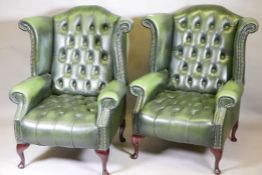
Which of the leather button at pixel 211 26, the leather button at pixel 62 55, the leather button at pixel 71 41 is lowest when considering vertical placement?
the leather button at pixel 62 55

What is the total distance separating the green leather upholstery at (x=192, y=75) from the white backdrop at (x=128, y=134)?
0.26 metres

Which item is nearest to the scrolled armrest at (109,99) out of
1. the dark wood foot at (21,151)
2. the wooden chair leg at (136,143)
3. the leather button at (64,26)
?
the wooden chair leg at (136,143)

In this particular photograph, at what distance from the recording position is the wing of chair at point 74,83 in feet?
8.53

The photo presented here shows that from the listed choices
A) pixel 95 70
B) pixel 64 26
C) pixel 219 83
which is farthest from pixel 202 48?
pixel 64 26

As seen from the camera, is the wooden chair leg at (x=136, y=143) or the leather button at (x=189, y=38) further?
the leather button at (x=189, y=38)

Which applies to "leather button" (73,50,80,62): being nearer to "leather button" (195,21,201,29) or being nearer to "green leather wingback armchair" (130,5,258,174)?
"green leather wingback armchair" (130,5,258,174)

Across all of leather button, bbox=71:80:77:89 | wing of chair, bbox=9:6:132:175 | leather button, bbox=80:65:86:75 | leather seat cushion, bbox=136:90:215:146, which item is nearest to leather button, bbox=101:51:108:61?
wing of chair, bbox=9:6:132:175

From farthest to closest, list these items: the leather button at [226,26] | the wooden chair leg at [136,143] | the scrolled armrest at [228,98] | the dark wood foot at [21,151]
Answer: the leather button at [226,26], the wooden chair leg at [136,143], the dark wood foot at [21,151], the scrolled armrest at [228,98]

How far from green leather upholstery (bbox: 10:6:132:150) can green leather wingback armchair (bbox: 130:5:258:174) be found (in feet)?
0.79

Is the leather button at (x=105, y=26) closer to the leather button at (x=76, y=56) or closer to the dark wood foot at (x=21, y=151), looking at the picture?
the leather button at (x=76, y=56)

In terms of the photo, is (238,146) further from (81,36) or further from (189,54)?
(81,36)

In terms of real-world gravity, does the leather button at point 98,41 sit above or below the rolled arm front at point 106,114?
above

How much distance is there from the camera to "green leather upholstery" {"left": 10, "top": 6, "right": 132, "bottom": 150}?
260 cm

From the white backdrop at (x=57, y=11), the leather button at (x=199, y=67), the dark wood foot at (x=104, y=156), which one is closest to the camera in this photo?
the dark wood foot at (x=104, y=156)
